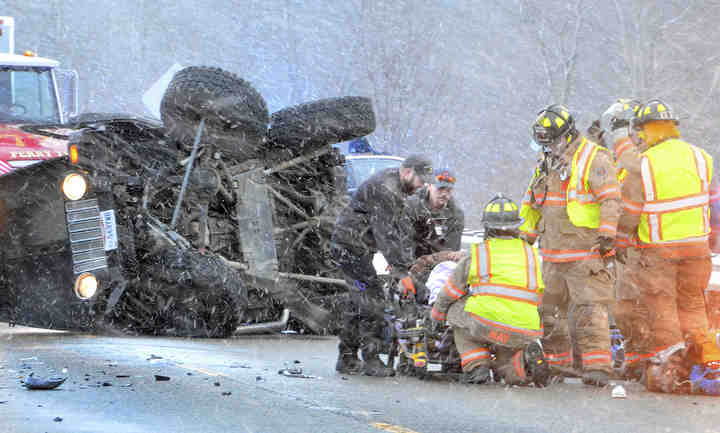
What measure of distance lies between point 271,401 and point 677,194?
3090 mm

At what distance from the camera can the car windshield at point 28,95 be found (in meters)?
10.9

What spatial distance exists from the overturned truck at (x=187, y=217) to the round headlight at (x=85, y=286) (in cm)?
1

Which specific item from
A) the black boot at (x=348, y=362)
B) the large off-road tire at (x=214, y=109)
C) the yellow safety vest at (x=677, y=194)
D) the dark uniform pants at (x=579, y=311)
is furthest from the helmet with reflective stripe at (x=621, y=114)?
the large off-road tire at (x=214, y=109)

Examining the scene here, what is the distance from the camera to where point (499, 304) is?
7086 mm


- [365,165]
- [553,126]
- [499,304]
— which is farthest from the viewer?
[365,165]

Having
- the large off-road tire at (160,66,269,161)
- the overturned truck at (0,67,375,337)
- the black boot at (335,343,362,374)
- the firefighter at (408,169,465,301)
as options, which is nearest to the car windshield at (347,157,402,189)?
the overturned truck at (0,67,375,337)

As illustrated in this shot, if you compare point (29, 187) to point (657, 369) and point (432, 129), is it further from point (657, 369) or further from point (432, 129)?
point (432, 129)

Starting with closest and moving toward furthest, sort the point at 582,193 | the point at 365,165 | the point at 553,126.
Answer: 1. the point at 582,193
2. the point at 553,126
3. the point at 365,165

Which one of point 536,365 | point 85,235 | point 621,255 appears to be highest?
point 85,235

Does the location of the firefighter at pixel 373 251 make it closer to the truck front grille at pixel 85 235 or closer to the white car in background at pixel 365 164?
the truck front grille at pixel 85 235

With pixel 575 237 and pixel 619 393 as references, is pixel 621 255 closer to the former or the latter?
pixel 575 237

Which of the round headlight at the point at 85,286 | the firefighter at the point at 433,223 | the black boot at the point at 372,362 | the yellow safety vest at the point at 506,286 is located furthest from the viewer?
the round headlight at the point at 85,286

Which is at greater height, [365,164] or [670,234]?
[365,164]

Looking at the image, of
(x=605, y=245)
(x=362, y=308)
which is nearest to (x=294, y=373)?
(x=362, y=308)
